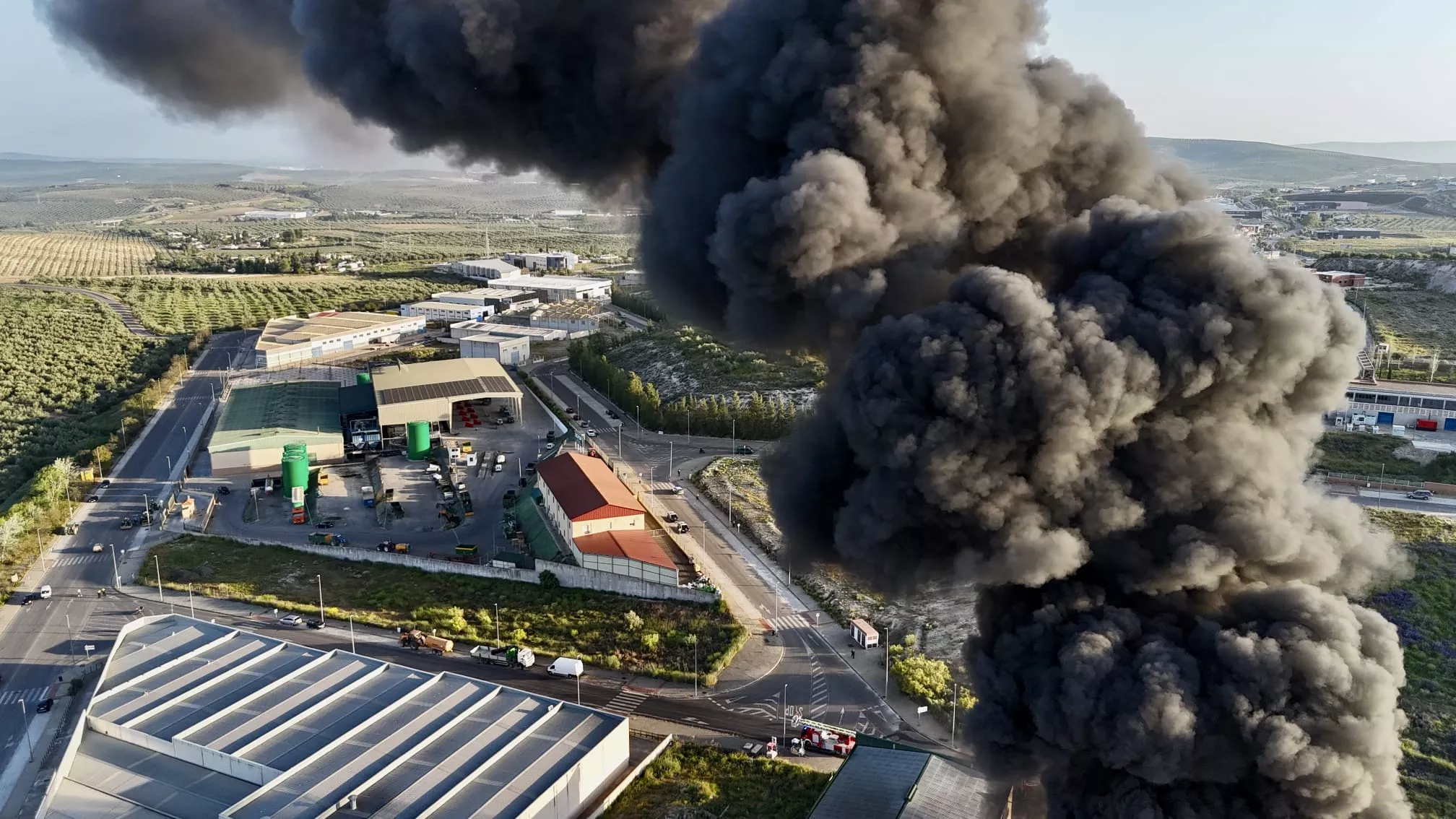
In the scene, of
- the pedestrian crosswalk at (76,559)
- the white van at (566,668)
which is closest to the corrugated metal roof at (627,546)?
the white van at (566,668)

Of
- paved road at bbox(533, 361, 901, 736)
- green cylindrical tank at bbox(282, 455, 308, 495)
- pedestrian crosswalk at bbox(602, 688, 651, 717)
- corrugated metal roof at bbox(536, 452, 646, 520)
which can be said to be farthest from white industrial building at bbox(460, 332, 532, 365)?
pedestrian crosswalk at bbox(602, 688, 651, 717)

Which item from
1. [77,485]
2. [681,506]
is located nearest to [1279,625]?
[681,506]

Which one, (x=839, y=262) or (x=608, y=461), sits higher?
(x=839, y=262)

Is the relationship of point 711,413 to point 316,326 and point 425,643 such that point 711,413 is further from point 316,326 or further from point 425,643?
point 316,326

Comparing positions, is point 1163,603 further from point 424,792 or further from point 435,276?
point 435,276

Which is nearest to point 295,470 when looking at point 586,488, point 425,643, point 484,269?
point 586,488
